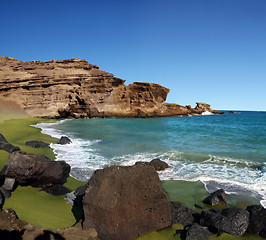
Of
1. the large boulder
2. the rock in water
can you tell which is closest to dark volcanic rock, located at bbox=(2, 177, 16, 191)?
the large boulder

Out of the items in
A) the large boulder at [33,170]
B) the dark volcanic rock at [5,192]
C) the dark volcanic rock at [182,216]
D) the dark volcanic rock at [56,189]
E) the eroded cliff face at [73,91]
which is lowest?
the dark volcanic rock at [56,189]

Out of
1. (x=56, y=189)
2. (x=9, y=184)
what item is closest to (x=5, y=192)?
(x=9, y=184)

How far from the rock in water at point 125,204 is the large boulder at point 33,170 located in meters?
2.64

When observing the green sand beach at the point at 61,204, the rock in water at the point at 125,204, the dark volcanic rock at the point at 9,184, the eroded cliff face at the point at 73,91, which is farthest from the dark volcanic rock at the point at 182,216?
the eroded cliff face at the point at 73,91

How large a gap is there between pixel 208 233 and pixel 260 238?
113cm

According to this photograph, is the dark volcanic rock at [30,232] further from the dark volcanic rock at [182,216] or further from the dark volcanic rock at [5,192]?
the dark volcanic rock at [182,216]

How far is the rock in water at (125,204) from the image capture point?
164 inches

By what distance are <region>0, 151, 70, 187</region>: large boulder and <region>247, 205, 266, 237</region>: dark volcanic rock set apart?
540 centimetres

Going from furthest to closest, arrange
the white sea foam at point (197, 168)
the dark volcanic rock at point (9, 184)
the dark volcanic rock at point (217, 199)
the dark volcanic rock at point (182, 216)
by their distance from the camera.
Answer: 1. the white sea foam at point (197, 168)
2. the dark volcanic rock at point (217, 199)
3. the dark volcanic rock at point (9, 184)
4. the dark volcanic rock at point (182, 216)

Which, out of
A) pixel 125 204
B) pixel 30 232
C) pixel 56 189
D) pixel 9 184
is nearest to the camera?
pixel 30 232

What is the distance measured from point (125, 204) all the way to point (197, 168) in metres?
6.28

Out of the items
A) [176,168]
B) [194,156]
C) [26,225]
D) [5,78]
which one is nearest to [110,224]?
[26,225]

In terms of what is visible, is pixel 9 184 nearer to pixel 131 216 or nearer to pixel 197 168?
pixel 131 216

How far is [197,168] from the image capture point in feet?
31.6
